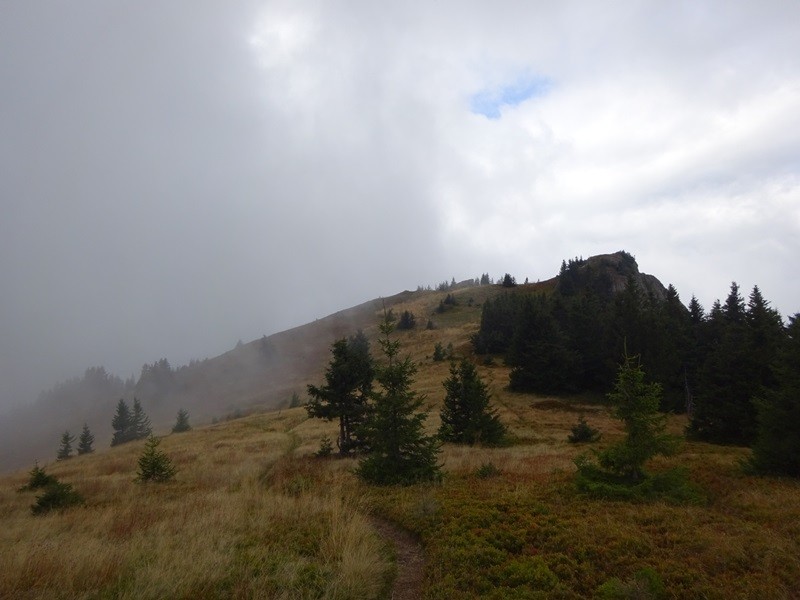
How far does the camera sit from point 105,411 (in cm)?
11781

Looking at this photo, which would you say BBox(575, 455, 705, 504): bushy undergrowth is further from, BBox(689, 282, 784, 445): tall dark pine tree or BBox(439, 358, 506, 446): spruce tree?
BBox(689, 282, 784, 445): tall dark pine tree

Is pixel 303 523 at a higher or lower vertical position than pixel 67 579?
lower

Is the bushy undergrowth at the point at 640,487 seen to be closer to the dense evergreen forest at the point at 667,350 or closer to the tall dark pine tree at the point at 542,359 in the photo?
the dense evergreen forest at the point at 667,350

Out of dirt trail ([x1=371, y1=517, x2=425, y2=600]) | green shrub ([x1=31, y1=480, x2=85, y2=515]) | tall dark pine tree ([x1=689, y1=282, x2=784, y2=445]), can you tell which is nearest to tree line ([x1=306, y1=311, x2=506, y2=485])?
dirt trail ([x1=371, y1=517, x2=425, y2=600])

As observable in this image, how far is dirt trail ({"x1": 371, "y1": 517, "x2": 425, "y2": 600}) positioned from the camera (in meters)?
6.42

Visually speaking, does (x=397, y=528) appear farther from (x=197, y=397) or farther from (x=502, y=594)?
(x=197, y=397)

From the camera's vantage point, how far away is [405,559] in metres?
7.63

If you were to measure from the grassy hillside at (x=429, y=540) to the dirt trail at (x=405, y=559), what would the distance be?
0.54 ft

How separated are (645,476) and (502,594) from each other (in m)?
7.27

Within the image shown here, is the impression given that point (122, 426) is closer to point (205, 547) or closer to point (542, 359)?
point (542, 359)

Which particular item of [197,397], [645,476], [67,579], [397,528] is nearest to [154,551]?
[67,579]

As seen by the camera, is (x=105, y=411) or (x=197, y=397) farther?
(x=105, y=411)

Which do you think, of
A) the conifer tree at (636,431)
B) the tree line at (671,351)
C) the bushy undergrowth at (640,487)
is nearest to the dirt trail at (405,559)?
the bushy undergrowth at (640,487)

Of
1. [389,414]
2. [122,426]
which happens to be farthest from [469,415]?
[122,426]
